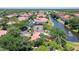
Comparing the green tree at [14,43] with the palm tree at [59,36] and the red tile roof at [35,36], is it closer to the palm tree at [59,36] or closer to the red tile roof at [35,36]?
the red tile roof at [35,36]

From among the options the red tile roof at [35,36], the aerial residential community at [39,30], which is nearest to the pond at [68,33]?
the aerial residential community at [39,30]

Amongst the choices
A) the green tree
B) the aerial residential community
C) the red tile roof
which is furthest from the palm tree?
the green tree

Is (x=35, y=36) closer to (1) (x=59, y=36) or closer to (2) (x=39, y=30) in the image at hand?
(2) (x=39, y=30)

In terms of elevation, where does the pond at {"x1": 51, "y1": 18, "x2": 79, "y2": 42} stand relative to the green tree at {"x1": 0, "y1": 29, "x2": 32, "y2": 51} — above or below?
above

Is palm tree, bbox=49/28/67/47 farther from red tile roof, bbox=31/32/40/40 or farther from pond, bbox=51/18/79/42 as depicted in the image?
red tile roof, bbox=31/32/40/40

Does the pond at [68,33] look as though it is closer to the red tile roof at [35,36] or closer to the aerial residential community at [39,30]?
the aerial residential community at [39,30]

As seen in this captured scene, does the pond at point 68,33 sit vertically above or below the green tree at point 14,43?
above

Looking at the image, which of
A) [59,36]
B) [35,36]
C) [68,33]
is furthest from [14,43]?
[68,33]
